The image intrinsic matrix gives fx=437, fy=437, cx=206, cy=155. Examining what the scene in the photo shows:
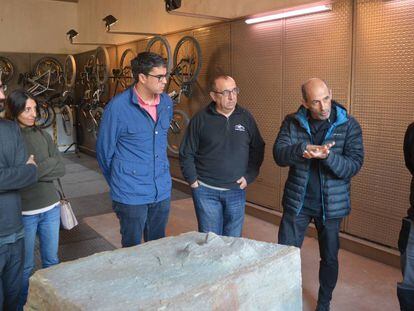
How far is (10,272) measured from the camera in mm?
2213

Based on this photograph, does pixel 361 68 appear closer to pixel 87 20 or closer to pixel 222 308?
pixel 222 308

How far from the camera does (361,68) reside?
3.76 metres

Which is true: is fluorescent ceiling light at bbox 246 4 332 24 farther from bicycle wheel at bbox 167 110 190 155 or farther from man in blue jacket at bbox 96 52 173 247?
man in blue jacket at bbox 96 52 173 247

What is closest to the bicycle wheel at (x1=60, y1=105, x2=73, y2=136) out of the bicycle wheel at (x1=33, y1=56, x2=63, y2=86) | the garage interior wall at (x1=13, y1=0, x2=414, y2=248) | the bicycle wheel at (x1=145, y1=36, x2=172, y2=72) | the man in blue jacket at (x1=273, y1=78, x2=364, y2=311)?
the bicycle wheel at (x1=33, y1=56, x2=63, y2=86)

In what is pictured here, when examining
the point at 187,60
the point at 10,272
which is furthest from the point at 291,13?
the point at 10,272

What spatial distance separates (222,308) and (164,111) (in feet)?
4.99

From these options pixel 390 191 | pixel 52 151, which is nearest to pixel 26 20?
pixel 52 151

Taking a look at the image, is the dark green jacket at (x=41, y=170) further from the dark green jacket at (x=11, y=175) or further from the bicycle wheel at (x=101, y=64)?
the bicycle wheel at (x=101, y=64)

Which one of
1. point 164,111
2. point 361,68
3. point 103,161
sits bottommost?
point 103,161

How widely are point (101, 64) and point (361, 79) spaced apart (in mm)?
6390

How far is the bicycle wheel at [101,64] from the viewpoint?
8.48m

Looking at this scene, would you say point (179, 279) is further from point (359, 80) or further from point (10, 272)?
point (359, 80)

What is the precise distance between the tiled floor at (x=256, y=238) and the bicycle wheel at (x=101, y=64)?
252 cm

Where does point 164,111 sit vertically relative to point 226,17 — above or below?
below
